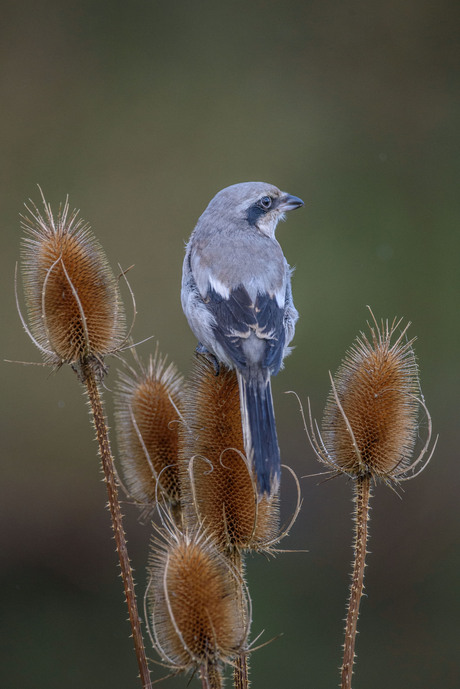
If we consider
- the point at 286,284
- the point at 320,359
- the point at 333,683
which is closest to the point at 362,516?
the point at 286,284

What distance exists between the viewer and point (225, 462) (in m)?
2.28

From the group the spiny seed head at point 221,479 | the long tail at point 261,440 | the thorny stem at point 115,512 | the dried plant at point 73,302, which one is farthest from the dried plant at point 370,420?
the dried plant at point 73,302

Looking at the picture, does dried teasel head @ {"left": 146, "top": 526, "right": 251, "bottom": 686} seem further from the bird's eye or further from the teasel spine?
the bird's eye

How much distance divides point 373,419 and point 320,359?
518 cm

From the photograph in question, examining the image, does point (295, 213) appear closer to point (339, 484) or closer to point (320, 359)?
point (320, 359)

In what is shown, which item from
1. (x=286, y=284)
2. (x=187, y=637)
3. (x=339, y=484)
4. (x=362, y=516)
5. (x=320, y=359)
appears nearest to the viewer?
(x=187, y=637)

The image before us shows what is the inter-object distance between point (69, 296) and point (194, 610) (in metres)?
1.09

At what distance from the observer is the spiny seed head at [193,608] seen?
180 centimetres

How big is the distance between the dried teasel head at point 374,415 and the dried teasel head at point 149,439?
1.68 ft

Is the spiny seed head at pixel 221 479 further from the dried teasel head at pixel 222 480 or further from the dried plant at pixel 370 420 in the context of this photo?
the dried plant at pixel 370 420

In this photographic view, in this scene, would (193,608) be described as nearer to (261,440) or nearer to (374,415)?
(261,440)

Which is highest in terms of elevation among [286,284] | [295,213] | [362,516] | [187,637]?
[295,213]

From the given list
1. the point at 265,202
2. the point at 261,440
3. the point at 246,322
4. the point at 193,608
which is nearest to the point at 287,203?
the point at 265,202

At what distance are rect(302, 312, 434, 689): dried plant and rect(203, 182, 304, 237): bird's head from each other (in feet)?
3.21
